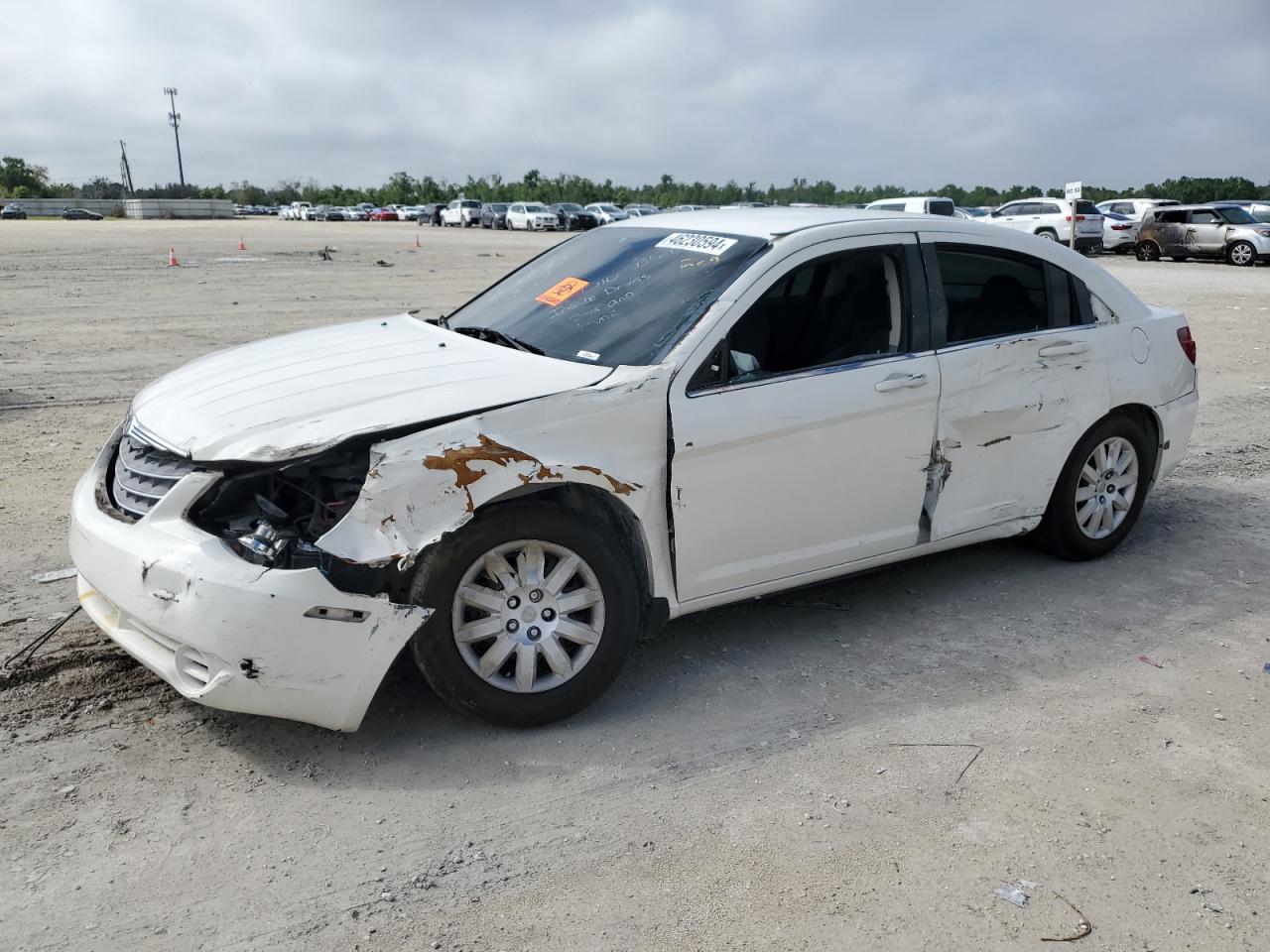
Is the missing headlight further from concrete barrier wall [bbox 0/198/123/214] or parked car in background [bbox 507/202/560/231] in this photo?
concrete barrier wall [bbox 0/198/123/214]

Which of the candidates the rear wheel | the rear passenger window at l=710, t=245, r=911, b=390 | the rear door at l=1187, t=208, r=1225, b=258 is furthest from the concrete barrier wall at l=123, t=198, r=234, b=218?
the rear passenger window at l=710, t=245, r=911, b=390

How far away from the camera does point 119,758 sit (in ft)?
11.8

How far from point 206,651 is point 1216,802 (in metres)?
3.21

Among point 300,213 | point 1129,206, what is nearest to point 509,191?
point 300,213

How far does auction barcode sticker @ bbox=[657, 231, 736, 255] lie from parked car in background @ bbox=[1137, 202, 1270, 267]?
28.7 meters

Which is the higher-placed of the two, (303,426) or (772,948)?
(303,426)

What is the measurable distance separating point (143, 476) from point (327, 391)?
69 cm

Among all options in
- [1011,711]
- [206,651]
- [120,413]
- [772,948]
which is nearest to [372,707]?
[206,651]

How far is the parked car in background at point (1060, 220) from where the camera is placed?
31.2m

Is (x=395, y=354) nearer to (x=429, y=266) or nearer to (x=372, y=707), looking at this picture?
(x=372, y=707)

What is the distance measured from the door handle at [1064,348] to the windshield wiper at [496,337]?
7.76ft

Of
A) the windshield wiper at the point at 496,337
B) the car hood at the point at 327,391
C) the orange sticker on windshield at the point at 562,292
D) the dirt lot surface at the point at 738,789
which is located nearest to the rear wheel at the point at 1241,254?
the dirt lot surface at the point at 738,789

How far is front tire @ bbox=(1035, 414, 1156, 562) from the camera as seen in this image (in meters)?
5.34

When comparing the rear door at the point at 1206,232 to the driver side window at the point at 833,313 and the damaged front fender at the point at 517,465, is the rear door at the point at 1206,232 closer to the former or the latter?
the driver side window at the point at 833,313
